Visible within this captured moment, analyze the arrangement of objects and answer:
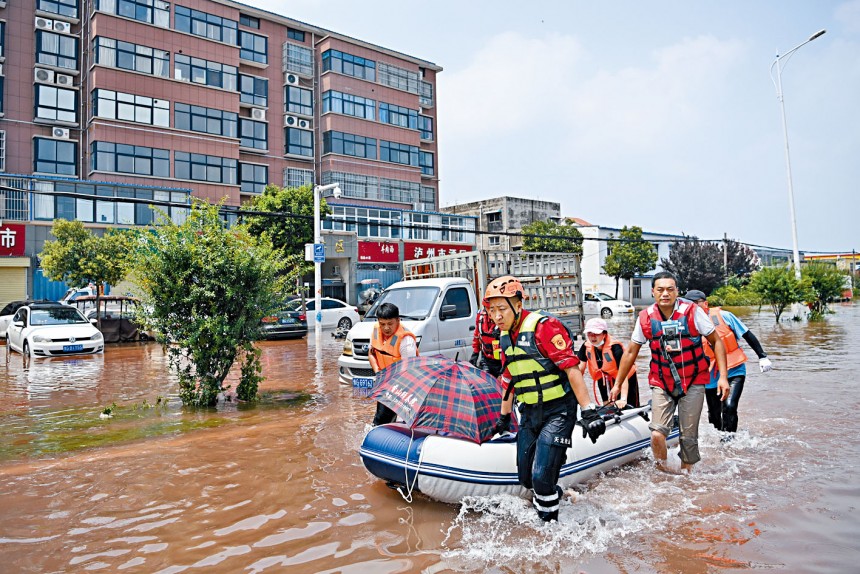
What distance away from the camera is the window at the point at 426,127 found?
151ft

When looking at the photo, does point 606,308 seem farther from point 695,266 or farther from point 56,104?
point 56,104

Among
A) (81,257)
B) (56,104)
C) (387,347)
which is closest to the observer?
(387,347)

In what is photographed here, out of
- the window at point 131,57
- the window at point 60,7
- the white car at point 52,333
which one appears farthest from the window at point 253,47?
the white car at point 52,333

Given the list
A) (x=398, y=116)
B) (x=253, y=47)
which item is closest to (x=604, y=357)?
(x=253, y=47)

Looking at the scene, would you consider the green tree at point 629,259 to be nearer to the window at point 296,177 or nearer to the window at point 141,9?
the window at point 296,177

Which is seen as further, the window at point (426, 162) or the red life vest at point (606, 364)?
the window at point (426, 162)

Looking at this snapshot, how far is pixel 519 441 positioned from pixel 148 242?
6.84 meters

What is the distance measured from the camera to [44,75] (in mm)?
30828

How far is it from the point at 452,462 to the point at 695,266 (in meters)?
48.0

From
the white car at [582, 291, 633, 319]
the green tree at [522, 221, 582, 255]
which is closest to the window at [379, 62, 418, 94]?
the green tree at [522, 221, 582, 255]

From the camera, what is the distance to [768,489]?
222 inches

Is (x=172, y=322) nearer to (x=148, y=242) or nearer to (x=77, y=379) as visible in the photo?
(x=148, y=242)

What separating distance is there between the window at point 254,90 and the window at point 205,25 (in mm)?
2244

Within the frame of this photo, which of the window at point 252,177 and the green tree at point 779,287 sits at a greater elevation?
the window at point 252,177
